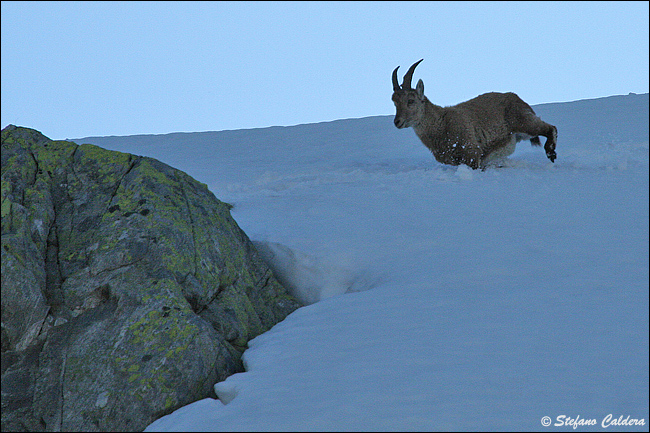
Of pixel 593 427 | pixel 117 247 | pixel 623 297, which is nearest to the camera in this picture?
pixel 593 427

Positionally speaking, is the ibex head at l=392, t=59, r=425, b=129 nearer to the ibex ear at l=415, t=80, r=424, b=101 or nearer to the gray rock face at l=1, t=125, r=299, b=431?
the ibex ear at l=415, t=80, r=424, b=101

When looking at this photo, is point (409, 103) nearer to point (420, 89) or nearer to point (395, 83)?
point (420, 89)

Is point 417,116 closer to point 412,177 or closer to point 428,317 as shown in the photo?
point 412,177

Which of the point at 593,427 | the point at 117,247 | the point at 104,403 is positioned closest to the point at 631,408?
the point at 593,427

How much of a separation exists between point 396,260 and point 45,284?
301cm

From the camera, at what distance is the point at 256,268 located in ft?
19.4

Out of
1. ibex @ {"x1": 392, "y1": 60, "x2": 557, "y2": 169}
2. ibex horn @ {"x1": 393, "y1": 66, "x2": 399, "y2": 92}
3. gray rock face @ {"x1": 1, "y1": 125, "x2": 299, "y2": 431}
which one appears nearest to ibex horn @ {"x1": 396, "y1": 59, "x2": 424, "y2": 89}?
ibex @ {"x1": 392, "y1": 60, "x2": 557, "y2": 169}

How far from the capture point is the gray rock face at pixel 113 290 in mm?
4250

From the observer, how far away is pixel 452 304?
4332 mm

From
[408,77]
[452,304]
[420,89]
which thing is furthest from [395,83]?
[452,304]

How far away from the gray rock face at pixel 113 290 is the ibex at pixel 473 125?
4.75 meters

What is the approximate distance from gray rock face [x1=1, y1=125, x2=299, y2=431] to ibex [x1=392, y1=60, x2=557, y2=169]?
4754mm

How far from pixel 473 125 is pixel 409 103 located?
44.9 inches

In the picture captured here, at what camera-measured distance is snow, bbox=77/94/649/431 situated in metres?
3.26
